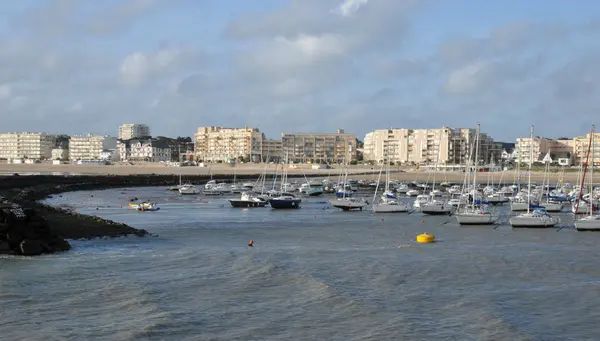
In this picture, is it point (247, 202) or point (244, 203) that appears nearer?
point (244, 203)

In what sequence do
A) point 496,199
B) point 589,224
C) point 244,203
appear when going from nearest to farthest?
point 589,224 → point 244,203 → point 496,199

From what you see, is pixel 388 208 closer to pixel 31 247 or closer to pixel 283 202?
pixel 283 202

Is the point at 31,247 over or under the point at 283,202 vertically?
under

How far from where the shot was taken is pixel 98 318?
73.0ft

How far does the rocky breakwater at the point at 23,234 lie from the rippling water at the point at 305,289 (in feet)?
3.17

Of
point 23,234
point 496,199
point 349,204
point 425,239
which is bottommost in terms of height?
point 425,239

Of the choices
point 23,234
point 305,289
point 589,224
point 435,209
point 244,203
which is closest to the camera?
point 305,289

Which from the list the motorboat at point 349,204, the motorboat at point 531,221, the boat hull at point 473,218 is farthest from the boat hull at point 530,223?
the motorboat at point 349,204

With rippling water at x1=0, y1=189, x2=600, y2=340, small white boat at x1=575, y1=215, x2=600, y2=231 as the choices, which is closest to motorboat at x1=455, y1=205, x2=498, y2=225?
small white boat at x1=575, y1=215, x2=600, y2=231

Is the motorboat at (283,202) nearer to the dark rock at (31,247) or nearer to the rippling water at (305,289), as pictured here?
the rippling water at (305,289)

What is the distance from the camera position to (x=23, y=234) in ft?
111

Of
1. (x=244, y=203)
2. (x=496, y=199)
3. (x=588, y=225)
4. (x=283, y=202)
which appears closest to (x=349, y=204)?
(x=283, y=202)

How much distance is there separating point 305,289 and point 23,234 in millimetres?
14838

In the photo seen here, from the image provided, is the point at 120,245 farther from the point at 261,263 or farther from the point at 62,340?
the point at 62,340
